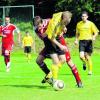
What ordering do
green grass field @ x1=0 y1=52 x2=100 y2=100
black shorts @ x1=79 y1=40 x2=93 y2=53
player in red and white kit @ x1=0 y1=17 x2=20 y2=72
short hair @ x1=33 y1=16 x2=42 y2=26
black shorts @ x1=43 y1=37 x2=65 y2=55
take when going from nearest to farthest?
green grass field @ x1=0 y1=52 x2=100 y2=100 < black shorts @ x1=43 y1=37 x2=65 y2=55 < short hair @ x1=33 y1=16 x2=42 y2=26 < black shorts @ x1=79 y1=40 x2=93 y2=53 < player in red and white kit @ x1=0 y1=17 x2=20 y2=72

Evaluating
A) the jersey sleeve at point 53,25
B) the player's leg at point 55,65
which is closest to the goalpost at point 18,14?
the player's leg at point 55,65

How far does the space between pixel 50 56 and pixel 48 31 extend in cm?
80

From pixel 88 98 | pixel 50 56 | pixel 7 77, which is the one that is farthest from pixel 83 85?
pixel 7 77

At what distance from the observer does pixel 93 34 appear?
787 inches

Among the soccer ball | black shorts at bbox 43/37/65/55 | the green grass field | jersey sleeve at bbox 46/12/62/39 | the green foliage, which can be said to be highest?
the green foliage

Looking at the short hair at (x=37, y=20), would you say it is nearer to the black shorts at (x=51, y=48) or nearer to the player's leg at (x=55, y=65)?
the black shorts at (x=51, y=48)

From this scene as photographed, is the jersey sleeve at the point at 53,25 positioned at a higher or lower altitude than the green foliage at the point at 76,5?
lower

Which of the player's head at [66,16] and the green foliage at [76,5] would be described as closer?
the player's head at [66,16]

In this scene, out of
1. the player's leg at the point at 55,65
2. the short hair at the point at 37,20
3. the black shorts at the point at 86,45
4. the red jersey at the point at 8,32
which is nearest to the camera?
the player's leg at the point at 55,65

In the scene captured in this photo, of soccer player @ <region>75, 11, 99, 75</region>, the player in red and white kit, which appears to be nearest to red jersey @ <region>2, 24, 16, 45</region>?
the player in red and white kit

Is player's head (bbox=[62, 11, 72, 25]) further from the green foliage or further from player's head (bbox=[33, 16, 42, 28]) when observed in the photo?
the green foliage

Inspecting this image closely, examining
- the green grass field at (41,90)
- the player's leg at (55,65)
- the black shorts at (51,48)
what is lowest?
the green grass field at (41,90)

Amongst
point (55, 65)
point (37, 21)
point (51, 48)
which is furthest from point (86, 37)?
point (55, 65)

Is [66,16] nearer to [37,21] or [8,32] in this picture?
[37,21]
